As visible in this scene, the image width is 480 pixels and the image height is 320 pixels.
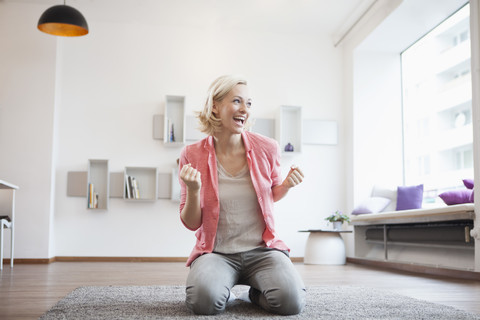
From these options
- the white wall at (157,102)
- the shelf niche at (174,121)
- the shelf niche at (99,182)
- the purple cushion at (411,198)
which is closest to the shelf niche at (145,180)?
the white wall at (157,102)

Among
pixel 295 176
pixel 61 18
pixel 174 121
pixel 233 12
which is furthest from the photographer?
pixel 174 121

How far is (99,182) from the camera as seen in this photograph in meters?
5.93

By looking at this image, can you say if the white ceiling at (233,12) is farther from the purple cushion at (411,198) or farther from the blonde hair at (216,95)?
the blonde hair at (216,95)

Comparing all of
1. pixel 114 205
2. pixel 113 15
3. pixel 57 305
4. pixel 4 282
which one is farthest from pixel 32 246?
pixel 57 305

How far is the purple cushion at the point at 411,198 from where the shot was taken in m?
5.32

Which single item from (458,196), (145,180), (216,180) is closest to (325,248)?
(458,196)

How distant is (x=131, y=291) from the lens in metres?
2.74

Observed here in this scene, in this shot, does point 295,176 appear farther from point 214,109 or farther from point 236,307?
point 236,307

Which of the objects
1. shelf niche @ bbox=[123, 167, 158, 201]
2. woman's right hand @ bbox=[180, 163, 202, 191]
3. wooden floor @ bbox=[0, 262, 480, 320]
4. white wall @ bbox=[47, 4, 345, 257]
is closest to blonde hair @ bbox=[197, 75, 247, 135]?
woman's right hand @ bbox=[180, 163, 202, 191]

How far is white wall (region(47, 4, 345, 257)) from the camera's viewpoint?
589 cm

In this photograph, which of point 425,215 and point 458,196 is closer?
point 458,196

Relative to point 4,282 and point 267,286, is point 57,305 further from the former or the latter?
point 4,282

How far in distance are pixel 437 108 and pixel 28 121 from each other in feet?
14.9

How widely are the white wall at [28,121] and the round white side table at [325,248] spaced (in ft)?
9.43
